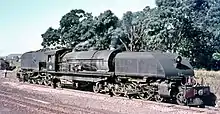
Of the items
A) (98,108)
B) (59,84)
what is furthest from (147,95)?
(59,84)

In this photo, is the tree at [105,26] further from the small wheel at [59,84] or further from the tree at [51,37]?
the small wheel at [59,84]

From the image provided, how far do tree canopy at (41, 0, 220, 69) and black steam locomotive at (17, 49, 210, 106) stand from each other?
335 cm

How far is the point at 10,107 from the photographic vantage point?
14.7 metres

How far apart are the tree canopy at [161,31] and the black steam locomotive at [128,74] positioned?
3.35 metres

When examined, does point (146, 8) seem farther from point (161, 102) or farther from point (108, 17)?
point (161, 102)

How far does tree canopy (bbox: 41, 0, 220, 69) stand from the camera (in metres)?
35.6

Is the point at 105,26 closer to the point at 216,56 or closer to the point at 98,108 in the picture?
the point at 216,56

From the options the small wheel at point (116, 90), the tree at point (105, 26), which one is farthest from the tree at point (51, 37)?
the small wheel at point (116, 90)

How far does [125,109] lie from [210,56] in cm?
2924

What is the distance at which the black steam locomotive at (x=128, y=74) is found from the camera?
52.0 feet

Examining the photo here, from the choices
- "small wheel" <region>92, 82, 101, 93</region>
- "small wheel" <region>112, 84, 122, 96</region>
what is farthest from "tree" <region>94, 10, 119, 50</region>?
"small wheel" <region>112, 84, 122, 96</region>

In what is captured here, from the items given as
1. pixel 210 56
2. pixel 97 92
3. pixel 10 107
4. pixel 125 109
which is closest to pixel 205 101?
pixel 125 109

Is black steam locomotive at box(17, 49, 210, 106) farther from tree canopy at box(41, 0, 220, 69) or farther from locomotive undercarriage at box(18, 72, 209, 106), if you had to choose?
tree canopy at box(41, 0, 220, 69)

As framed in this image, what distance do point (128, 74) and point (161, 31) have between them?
18.0 m
